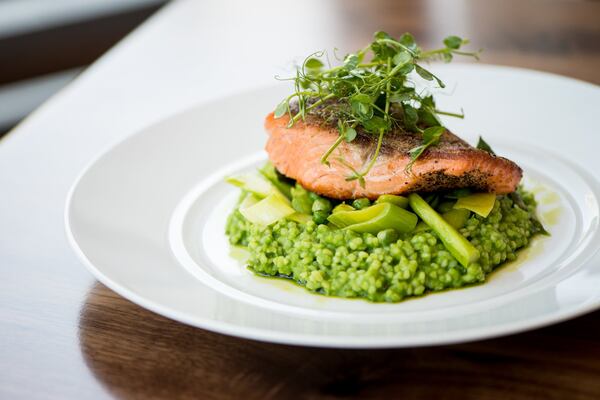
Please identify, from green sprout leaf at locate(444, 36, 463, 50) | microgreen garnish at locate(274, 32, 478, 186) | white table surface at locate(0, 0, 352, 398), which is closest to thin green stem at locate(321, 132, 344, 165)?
microgreen garnish at locate(274, 32, 478, 186)

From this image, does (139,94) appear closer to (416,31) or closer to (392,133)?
(416,31)

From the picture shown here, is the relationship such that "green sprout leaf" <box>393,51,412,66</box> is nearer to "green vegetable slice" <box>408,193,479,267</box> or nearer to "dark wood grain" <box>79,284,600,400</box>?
"green vegetable slice" <box>408,193,479,267</box>

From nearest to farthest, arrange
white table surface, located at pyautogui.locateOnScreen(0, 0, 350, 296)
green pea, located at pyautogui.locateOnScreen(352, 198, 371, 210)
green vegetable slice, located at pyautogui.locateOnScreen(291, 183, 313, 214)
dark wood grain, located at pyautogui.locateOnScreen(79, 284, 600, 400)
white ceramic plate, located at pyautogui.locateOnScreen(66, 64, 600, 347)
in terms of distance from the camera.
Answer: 1. dark wood grain, located at pyautogui.locateOnScreen(79, 284, 600, 400)
2. white ceramic plate, located at pyautogui.locateOnScreen(66, 64, 600, 347)
3. green pea, located at pyautogui.locateOnScreen(352, 198, 371, 210)
4. green vegetable slice, located at pyautogui.locateOnScreen(291, 183, 313, 214)
5. white table surface, located at pyautogui.locateOnScreen(0, 0, 350, 296)

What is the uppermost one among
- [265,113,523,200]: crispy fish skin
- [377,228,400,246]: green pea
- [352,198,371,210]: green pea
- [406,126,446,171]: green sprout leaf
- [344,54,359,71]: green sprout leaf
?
[344,54,359,71]: green sprout leaf

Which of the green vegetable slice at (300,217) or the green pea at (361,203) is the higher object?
the green pea at (361,203)

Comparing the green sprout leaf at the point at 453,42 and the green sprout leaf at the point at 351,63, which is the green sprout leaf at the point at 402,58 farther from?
the green sprout leaf at the point at 453,42

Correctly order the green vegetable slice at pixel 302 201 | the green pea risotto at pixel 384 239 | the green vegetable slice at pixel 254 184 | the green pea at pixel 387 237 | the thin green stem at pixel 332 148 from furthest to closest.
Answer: the green vegetable slice at pixel 254 184, the green vegetable slice at pixel 302 201, the thin green stem at pixel 332 148, the green pea at pixel 387 237, the green pea risotto at pixel 384 239

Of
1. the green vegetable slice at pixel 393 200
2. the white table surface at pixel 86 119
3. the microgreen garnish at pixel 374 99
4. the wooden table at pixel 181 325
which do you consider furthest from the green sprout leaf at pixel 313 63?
the wooden table at pixel 181 325

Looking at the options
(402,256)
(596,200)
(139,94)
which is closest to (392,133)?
(402,256)
